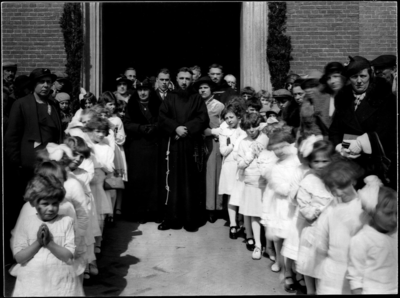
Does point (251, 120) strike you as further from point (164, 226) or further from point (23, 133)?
point (23, 133)

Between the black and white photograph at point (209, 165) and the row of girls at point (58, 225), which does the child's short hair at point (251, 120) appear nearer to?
the black and white photograph at point (209, 165)

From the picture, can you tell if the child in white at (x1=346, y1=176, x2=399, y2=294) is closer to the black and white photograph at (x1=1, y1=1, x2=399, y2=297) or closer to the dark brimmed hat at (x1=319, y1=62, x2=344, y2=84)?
the black and white photograph at (x1=1, y1=1, x2=399, y2=297)


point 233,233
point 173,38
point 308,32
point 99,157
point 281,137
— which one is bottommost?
point 233,233

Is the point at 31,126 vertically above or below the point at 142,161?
above

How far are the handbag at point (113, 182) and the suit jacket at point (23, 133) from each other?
4.44 feet

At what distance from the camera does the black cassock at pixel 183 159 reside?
7574 mm

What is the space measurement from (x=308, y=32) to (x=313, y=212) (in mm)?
6024

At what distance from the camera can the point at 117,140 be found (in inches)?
302

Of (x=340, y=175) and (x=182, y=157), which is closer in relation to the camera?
(x=340, y=175)

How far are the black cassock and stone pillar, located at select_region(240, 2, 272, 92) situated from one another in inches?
102

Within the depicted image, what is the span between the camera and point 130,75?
969 centimetres

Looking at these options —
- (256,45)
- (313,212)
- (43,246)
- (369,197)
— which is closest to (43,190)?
(43,246)

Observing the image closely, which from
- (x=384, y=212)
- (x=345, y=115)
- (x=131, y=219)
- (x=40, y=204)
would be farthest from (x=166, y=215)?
(x=384, y=212)

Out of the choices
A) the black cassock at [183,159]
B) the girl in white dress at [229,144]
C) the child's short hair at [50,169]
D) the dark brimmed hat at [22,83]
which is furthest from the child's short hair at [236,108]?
the child's short hair at [50,169]
